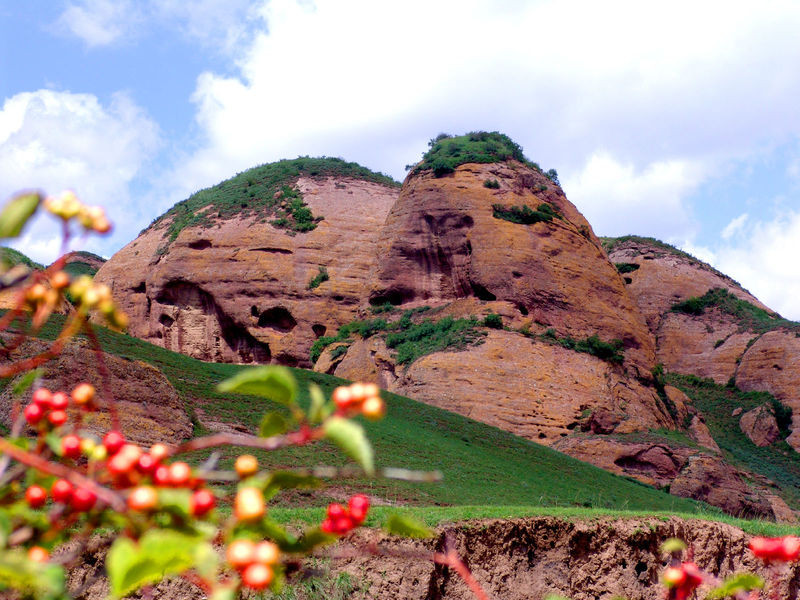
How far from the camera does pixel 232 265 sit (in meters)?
37.9

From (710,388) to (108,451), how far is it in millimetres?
42146

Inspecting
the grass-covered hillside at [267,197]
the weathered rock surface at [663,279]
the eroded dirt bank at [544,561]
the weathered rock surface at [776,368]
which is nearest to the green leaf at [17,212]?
the eroded dirt bank at [544,561]

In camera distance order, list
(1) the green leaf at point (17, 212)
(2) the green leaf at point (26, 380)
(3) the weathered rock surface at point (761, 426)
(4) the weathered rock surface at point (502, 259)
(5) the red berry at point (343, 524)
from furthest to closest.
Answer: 1. (3) the weathered rock surface at point (761, 426)
2. (4) the weathered rock surface at point (502, 259)
3. (2) the green leaf at point (26, 380)
4. (5) the red berry at point (343, 524)
5. (1) the green leaf at point (17, 212)

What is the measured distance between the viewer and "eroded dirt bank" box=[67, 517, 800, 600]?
7.02m

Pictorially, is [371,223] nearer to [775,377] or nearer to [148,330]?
[148,330]

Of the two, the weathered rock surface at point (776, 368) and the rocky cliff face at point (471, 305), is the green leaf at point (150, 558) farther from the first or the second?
the weathered rock surface at point (776, 368)

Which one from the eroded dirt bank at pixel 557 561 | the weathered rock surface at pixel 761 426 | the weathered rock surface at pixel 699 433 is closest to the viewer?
the eroded dirt bank at pixel 557 561

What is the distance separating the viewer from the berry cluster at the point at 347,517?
152 centimetres

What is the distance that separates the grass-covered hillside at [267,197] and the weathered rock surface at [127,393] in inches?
1068

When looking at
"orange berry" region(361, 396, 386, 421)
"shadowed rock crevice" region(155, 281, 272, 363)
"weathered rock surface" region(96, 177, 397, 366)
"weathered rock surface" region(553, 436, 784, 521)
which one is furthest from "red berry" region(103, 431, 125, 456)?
"shadowed rock crevice" region(155, 281, 272, 363)

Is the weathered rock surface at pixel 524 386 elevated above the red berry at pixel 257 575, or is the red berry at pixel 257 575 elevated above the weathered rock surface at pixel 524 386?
the weathered rock surface at pixel 524 386

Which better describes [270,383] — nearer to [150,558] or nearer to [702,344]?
[150,558]

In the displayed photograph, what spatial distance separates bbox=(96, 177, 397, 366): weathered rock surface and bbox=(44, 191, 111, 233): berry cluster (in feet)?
111

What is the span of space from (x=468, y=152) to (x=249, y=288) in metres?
11.9
